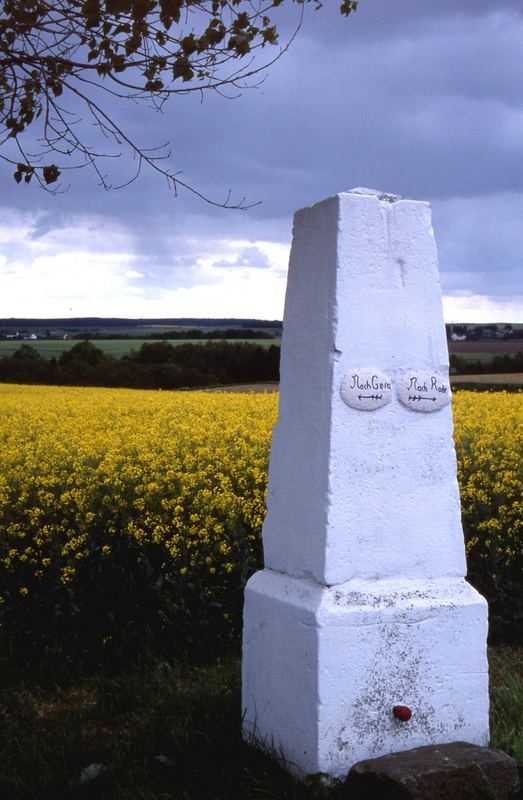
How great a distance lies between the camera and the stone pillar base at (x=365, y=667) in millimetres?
4281

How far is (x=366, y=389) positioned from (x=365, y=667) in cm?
123

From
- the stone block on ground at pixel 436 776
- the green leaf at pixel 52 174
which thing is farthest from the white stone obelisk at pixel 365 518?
the green leaf at pixel 52 174

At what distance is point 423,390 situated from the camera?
179 inches

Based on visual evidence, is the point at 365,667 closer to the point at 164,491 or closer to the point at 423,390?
the point at 423,390

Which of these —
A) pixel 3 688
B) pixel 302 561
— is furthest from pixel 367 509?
pixel 3 688

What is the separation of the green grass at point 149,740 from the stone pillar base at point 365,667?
21 centimetres

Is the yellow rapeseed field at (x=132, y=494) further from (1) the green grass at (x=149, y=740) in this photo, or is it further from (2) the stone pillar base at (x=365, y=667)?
(2) the stone pillar base at (x=365, y=667)

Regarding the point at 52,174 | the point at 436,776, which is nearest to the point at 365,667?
the point at 436,776

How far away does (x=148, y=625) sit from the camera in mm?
7105

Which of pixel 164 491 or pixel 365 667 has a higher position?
pixel 164 491

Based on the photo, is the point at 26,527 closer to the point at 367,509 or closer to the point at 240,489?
the point at 240,489

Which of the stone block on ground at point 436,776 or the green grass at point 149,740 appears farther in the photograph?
the green grass at point 149,740

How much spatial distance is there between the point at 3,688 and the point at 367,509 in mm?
3651

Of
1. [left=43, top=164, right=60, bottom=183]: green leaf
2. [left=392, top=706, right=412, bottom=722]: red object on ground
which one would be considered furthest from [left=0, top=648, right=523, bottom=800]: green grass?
[left=43, top=164, right=60, bottom=183]: green leaf
